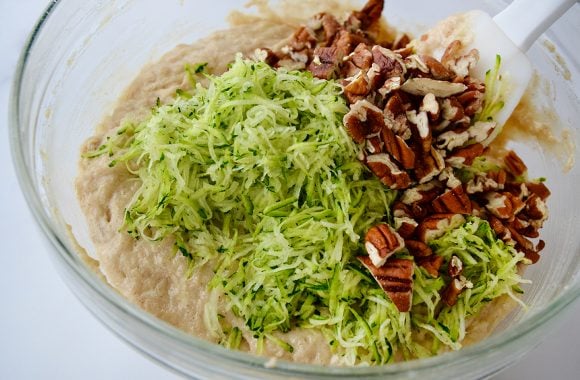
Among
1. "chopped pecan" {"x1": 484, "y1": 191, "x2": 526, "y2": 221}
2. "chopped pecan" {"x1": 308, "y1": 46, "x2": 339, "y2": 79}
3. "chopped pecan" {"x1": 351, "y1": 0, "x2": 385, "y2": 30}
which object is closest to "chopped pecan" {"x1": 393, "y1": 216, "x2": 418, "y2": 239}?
"chopped pecan" {"x1": 484, "y1": 191, "x2": 526, "y2": 221}

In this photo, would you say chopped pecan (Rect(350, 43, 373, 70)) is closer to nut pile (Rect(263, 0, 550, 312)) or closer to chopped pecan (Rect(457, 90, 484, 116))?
nut pile (Rect(263, 0, 550, 312))

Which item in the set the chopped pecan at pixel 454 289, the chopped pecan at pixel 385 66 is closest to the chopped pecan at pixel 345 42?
the chopped pecan at pixel 385 66

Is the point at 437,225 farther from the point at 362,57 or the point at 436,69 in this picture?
A: the point at 362,57

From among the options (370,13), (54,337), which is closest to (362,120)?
(370,13)

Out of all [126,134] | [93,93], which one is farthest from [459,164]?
[93,93]

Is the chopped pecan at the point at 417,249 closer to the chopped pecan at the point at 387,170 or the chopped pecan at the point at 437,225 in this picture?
the chopped pecan at the point at 437,225
